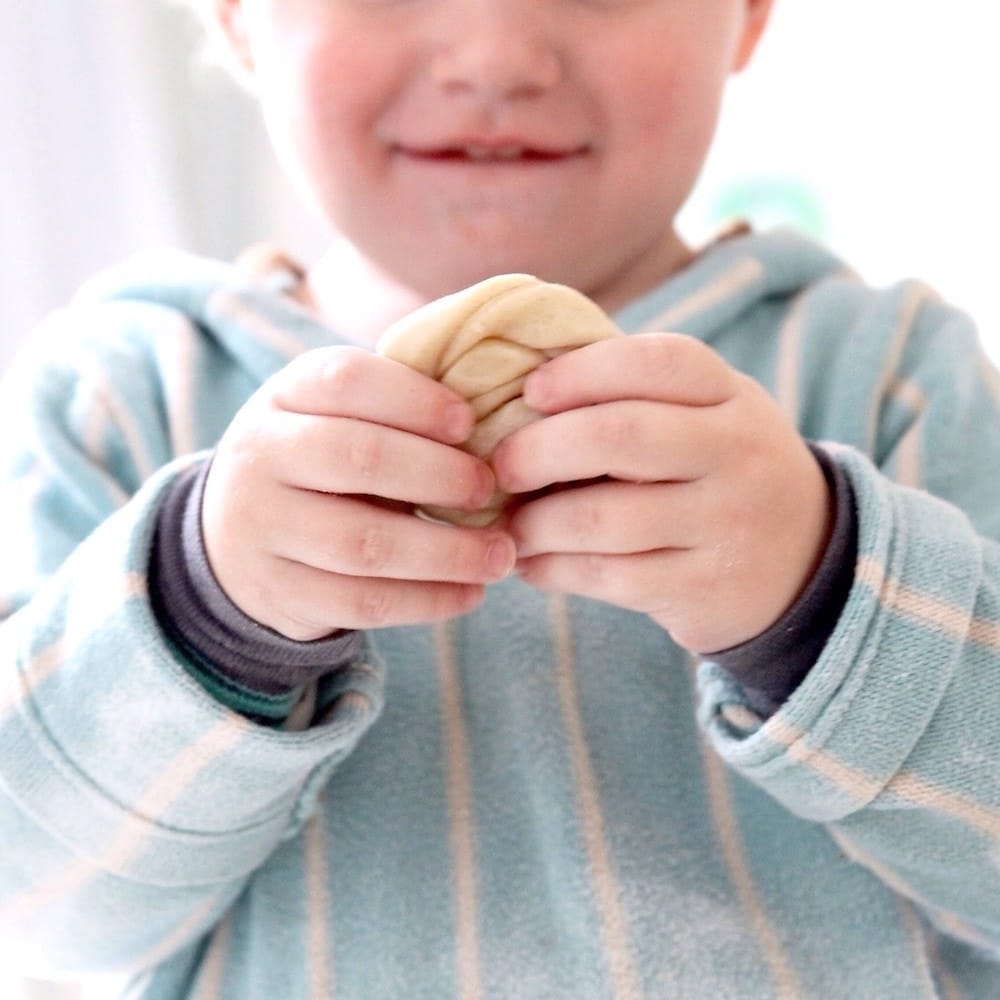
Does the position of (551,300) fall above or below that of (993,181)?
above

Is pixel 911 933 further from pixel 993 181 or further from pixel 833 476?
pixel 993 181

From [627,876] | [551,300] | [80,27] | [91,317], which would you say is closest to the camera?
[551,300]

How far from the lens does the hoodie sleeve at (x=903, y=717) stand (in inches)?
17.4

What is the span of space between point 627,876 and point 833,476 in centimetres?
20

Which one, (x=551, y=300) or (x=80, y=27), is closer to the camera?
(x=551, y=300)

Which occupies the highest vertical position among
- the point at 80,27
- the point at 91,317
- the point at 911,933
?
the point at 80,27

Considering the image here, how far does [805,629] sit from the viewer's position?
45cm

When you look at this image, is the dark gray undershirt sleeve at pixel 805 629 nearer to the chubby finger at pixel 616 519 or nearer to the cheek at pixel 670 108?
the chubby finger at pixel 616 519

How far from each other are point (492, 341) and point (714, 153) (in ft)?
2.65

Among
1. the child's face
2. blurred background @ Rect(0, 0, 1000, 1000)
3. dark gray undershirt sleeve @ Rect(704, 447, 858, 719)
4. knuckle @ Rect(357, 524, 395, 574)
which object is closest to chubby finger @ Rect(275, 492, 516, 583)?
knuckle @ Rect(357, 524, 395, 574)

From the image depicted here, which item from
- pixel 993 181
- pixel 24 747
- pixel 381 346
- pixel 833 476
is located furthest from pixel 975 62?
pixel 24 747

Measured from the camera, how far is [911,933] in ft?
1.69

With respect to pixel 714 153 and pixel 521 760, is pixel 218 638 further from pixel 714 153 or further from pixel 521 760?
pixel 714 153

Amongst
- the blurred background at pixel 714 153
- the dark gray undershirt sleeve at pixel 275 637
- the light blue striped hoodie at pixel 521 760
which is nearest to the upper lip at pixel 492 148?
the light blue striped hoodie at pixel 521 760
